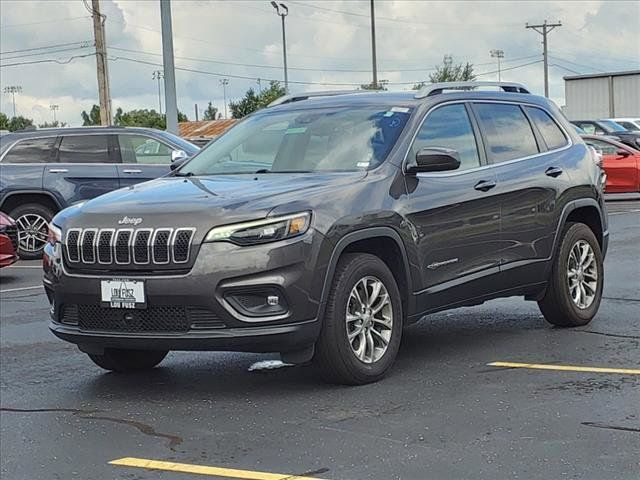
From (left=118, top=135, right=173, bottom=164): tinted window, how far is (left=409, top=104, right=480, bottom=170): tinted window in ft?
28.2

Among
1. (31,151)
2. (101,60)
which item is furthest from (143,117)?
(31,151)

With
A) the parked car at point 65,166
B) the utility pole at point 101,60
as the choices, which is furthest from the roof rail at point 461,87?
the utility pole at point 101,60

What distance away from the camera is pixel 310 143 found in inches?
268

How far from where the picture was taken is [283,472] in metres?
4.57

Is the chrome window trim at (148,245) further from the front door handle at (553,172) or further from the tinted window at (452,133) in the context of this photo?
the front door handle at (553,172)

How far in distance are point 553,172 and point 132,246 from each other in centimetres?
339

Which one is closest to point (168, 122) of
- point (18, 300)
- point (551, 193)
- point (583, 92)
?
point (18, 300)

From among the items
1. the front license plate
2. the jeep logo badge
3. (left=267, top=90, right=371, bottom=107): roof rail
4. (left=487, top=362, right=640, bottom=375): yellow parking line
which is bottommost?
(left=487, top=362, right=640, bottom=375): yellow parking line

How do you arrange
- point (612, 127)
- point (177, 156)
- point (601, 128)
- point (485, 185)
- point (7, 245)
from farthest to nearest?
point (612, 127)
point (601, 128)
point (7, 245)
point (177, 156)
point (485, 185)

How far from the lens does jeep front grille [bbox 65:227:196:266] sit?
5.59 m

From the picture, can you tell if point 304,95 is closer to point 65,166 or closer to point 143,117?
point 65,166

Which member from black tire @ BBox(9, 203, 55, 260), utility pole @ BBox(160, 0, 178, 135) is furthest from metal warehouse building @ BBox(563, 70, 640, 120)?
black tire @ BBox(9, 203, 55, 260)

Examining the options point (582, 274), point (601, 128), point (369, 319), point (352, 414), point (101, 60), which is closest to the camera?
point (352, 414)

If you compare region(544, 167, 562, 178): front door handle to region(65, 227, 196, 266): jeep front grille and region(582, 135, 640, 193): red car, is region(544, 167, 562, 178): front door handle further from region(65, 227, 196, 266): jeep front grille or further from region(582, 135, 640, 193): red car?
region(582, 135, 640, 193): red car
